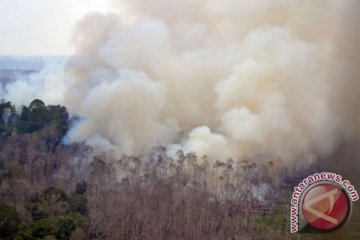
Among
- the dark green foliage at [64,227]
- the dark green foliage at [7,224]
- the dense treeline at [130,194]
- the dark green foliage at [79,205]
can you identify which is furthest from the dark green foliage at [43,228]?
the dark green foliage at [79,205]

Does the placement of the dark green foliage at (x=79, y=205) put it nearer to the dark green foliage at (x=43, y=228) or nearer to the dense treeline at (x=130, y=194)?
the dense treeline at (x=130, y=194)

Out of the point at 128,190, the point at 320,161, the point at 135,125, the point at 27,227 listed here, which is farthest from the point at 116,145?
the point at 27,227

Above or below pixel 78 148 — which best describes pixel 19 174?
below

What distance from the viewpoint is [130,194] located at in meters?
25.1

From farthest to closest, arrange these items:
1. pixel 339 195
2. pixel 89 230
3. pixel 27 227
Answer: pixel 89 230 < pixel 27 227 < pixel 339 195

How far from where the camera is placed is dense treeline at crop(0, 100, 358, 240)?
20922mm

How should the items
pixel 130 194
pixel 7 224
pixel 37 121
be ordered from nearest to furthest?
pixel 7 224, pixel 130 194, pixel 37 121

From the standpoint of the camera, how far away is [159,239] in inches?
822

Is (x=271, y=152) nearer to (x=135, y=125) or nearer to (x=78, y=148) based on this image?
(x=135, y=125)

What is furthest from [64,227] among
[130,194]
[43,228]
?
[130,194]

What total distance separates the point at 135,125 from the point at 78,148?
199 inches

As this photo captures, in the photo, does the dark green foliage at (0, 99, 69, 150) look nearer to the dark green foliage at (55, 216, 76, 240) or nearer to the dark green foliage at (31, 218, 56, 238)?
the dark green foliage at (31, 218, 56, 238)

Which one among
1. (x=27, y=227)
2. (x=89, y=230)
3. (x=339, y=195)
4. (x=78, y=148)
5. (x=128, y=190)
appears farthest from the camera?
(x=78, y=148)

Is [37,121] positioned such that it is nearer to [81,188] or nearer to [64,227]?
[81,188]
